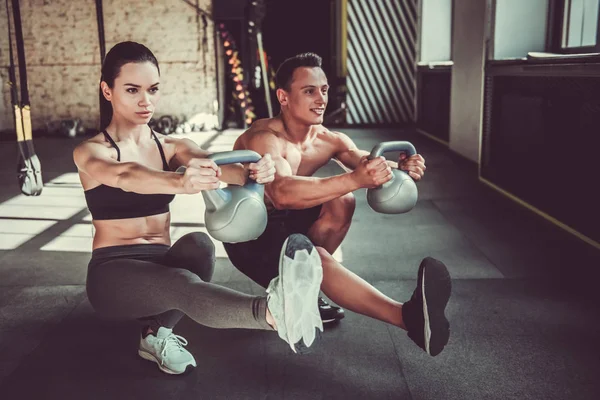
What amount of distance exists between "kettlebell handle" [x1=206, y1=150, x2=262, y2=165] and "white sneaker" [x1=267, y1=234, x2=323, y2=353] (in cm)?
27

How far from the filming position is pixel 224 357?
204cm

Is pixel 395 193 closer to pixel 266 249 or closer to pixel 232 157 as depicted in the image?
pixel 266 249

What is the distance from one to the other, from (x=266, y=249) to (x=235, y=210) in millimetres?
497

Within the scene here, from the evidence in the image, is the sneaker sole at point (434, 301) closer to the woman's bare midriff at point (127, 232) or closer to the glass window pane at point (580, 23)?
the woman's bare midriff at point (127, 232)

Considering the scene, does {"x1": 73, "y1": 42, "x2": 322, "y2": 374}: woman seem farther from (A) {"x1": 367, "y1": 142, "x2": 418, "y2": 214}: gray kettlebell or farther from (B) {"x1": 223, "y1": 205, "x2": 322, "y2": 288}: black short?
(A) {"x1": 367, "y1": 142, "x2": 418, "y2": 214}: gray kettlebell

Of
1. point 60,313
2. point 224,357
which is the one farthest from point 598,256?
point 60,313

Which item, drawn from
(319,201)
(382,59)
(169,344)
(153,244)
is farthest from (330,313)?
(382,59)

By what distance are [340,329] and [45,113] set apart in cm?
867

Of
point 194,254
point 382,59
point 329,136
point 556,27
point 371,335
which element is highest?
point 556,27

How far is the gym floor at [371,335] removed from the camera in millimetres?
1833

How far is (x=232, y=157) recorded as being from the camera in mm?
1611

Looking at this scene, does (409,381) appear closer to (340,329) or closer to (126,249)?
(340,329)

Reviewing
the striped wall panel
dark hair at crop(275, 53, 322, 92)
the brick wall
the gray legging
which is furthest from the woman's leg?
the striped wall panel

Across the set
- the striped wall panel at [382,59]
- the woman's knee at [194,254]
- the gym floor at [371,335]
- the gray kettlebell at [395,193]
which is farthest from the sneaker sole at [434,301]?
the striped wall panel at [382,59]
